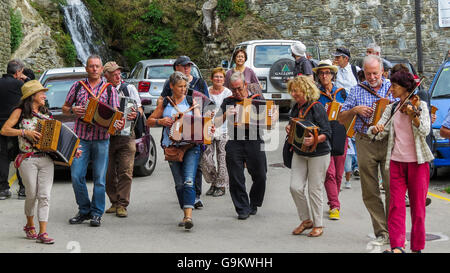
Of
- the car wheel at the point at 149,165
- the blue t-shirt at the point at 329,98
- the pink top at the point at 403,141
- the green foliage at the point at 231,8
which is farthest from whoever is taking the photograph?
the green foliage at the point at 231,8

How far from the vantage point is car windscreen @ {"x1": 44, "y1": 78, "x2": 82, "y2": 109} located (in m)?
12.8

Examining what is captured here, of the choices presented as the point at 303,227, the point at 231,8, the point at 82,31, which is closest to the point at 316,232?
the point at 303,227

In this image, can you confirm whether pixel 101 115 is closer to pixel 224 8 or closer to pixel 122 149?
pixel 122 149

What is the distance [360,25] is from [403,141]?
23.4 m

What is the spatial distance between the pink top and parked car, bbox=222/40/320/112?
11008 millimetres

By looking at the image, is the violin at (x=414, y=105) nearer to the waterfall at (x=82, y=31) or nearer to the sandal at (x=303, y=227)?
the sandal at (x=303, y=227)

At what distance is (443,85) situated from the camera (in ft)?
43.6

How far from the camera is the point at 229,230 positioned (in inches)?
340

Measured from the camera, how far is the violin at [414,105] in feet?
22.4

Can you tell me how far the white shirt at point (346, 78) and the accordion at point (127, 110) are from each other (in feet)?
11.8

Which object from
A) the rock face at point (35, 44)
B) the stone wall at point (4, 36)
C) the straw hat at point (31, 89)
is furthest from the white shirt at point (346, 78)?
the rock face at point (35, 44)
